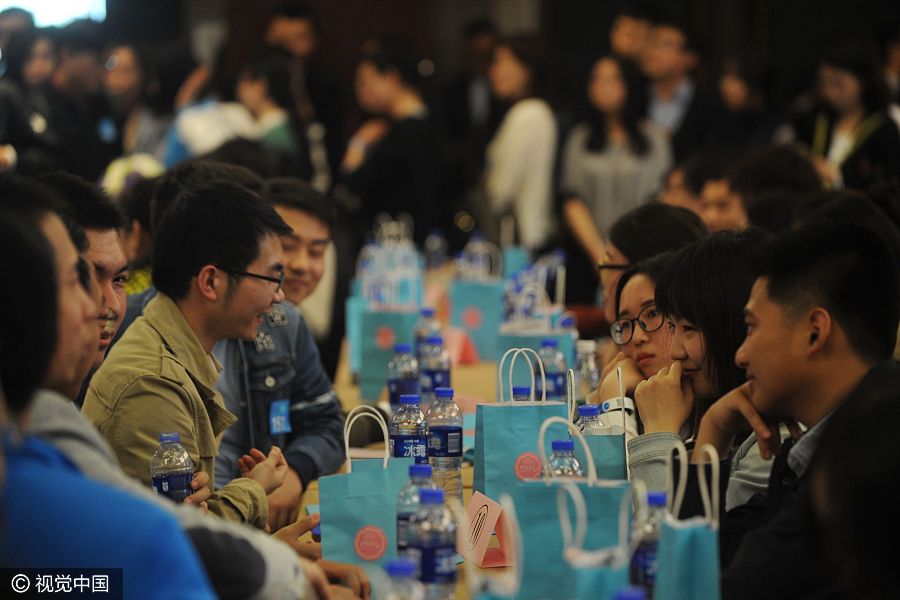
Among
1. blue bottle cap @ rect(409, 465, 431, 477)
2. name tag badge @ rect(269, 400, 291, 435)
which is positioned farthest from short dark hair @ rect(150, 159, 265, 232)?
blue bottle cap @ rect(409, 465, 431, 477)

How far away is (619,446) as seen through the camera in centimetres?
230

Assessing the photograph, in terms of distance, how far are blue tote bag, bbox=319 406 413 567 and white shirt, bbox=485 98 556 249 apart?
5448 millimetres

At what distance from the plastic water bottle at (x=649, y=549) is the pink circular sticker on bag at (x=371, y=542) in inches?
18.0

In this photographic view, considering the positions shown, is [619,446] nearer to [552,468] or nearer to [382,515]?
[552,468]

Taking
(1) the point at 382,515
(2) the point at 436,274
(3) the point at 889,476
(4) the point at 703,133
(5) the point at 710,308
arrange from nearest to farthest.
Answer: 1. (3) the point at 889,476
2. (1) the point at 382,515
3. (5) the point at 710,308
4. (2) the point at 436,274
5. (4) the point at 703,133

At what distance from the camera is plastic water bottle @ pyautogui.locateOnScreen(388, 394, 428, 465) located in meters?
2.71

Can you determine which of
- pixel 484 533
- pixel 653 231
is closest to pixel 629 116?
pixel 653 231

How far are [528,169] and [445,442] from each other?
5131mm

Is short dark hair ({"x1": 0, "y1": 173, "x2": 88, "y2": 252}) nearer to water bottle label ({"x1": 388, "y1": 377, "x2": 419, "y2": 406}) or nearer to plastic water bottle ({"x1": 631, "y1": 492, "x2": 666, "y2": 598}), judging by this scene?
plastic water bottle ({"x1": 631, "y1": 492, "x2": 666, "y2": 598})

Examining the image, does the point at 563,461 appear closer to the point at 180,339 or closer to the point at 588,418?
the point at 588,418

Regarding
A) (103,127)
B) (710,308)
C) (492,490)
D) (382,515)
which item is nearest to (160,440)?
(382,515)

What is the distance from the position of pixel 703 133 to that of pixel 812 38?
3185 millimetres

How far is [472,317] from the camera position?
505 centimetres

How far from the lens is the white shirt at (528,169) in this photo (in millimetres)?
7652
